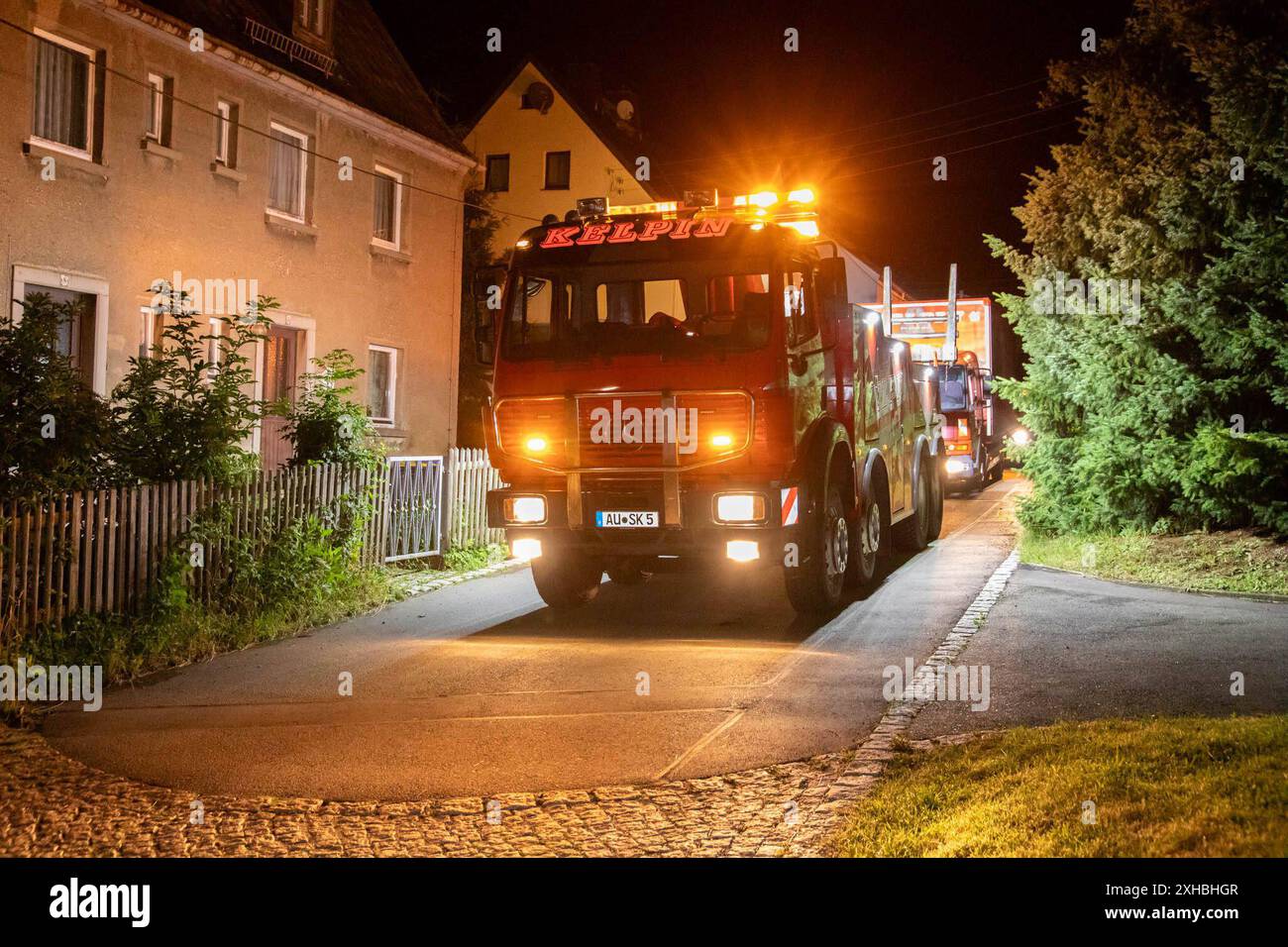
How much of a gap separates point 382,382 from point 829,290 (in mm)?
12440

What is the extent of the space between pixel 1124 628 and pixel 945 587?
2.82 metres

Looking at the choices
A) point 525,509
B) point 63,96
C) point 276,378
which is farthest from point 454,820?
point 276,378

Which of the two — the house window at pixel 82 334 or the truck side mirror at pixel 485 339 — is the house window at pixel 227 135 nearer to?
the house window at pixel 82 334

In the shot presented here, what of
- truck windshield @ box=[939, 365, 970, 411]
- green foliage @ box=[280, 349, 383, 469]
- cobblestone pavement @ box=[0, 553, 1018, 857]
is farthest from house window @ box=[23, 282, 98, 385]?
truck windshield @ box=[939, 365, 970, 411]

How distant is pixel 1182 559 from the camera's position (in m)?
13.1

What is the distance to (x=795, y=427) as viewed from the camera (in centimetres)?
977

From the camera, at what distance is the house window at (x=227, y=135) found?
56.1ft

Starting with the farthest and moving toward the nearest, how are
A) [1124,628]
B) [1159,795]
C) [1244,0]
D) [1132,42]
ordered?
[1132,42] → [1244,0] → [1124,628] → [1159,795]

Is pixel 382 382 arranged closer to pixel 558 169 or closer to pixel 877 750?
pixel 877 750

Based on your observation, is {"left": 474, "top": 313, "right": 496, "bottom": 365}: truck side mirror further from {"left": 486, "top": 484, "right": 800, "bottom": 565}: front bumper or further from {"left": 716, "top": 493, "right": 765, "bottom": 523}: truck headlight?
{"left": 716, "top": 493, "right": 765, "bottom": 523}: truck headlight

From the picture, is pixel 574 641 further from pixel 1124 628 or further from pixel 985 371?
pixel 985 371

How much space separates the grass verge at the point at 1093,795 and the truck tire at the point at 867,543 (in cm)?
546

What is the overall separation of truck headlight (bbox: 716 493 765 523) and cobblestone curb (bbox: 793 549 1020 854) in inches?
66.2
